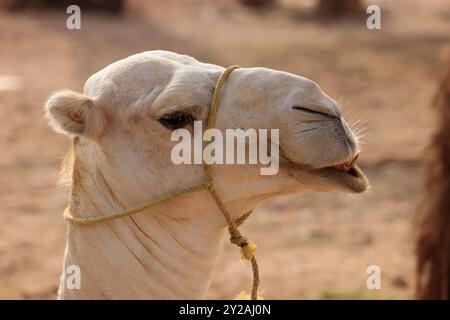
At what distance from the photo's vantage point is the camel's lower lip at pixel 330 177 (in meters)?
3.57

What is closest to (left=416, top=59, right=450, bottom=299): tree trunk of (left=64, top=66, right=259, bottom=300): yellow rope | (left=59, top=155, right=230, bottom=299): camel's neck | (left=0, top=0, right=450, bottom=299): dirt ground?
(left=0, top=0, right=450, bottom=299): dirt ground

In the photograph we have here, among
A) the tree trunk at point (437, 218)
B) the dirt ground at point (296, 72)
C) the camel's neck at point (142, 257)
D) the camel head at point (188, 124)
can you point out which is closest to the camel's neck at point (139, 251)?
the camel's neck at point (142, 257)

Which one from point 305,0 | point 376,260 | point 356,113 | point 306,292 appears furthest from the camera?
point 305,0

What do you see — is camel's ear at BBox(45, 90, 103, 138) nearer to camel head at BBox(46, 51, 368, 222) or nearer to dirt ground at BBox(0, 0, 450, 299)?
camel head at BBox(46, 51, 368, 222)

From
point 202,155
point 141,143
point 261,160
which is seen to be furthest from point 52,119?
point 261,160

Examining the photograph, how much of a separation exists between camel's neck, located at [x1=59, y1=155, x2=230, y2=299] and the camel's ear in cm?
25

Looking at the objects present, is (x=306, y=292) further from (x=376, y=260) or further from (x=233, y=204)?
(x=233, y=204)

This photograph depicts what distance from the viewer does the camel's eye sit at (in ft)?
12.3

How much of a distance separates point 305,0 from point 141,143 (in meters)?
19.8

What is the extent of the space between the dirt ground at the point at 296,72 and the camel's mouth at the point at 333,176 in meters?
3.43

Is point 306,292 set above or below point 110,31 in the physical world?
below

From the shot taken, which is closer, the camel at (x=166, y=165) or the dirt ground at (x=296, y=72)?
the camel at (x=166, y=165)

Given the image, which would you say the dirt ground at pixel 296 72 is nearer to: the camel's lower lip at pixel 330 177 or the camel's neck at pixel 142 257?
the camel's neck at pixel 142 257

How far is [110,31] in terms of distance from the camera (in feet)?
59.3
